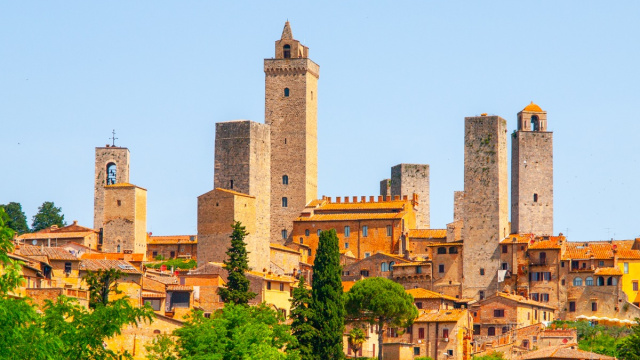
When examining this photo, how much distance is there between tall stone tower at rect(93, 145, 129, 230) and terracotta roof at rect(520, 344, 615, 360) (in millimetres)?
34270

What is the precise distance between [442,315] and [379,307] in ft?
13.2

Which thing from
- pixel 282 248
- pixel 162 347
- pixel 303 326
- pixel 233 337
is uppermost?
pixel 282 248

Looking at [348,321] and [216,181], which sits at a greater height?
[216,181]

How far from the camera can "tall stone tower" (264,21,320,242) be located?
90.9 metres

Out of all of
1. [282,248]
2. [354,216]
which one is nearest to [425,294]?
[282,248]

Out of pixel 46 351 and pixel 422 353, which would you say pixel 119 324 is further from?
pixel 422 353

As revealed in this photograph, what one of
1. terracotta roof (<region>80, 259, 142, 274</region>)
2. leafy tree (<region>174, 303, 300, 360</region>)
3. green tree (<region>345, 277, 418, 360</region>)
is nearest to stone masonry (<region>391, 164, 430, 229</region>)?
green tree (<region>345, 277, 418, 360</region>)

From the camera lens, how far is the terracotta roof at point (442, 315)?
69375mm

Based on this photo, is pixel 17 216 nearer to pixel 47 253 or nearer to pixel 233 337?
pixel 47 253

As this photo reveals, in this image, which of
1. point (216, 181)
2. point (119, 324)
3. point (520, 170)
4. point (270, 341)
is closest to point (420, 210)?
point (520, 170)

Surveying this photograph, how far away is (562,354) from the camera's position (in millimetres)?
61750

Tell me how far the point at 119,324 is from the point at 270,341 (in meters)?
20.4

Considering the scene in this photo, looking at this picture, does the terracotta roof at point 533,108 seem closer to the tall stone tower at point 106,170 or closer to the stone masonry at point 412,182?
the stone masonry at point 412,182

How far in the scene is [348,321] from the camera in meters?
69.3
